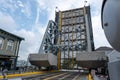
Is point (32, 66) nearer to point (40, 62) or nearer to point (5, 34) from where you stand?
point (40, 62)

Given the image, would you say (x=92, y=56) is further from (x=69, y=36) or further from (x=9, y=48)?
(x=69, y=36)

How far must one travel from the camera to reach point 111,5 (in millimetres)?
3135

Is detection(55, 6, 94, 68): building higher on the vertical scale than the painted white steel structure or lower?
higher

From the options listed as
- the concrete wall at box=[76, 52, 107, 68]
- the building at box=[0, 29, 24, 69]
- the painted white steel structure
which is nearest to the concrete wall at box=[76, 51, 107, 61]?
the concrete wall at box=[76, 52, 107, 68]

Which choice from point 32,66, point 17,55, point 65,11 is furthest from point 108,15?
point 65,11

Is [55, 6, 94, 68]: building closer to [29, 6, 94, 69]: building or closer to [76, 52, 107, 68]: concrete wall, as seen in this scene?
[29, 6, 94, 69]: building

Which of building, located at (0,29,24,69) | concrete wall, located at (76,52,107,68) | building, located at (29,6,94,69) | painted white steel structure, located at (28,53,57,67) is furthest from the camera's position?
building, located at (29,6,94,69)

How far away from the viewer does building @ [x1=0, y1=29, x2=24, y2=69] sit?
17344 mm

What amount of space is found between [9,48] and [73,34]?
19.1m

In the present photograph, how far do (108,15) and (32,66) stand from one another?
22.6m

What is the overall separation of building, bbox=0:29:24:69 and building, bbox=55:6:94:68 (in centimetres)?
1251

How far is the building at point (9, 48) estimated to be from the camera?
1734 cm

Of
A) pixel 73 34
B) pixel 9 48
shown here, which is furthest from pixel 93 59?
pixel 73 34

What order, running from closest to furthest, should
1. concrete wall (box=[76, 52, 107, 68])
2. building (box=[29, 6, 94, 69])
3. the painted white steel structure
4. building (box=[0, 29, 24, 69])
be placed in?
building (box=[0, 29, 24, 69]), concrete wall (box=[76, 52, 107, 68]), the painted white steel structure, building (box=[29, 6, 94, 69])
